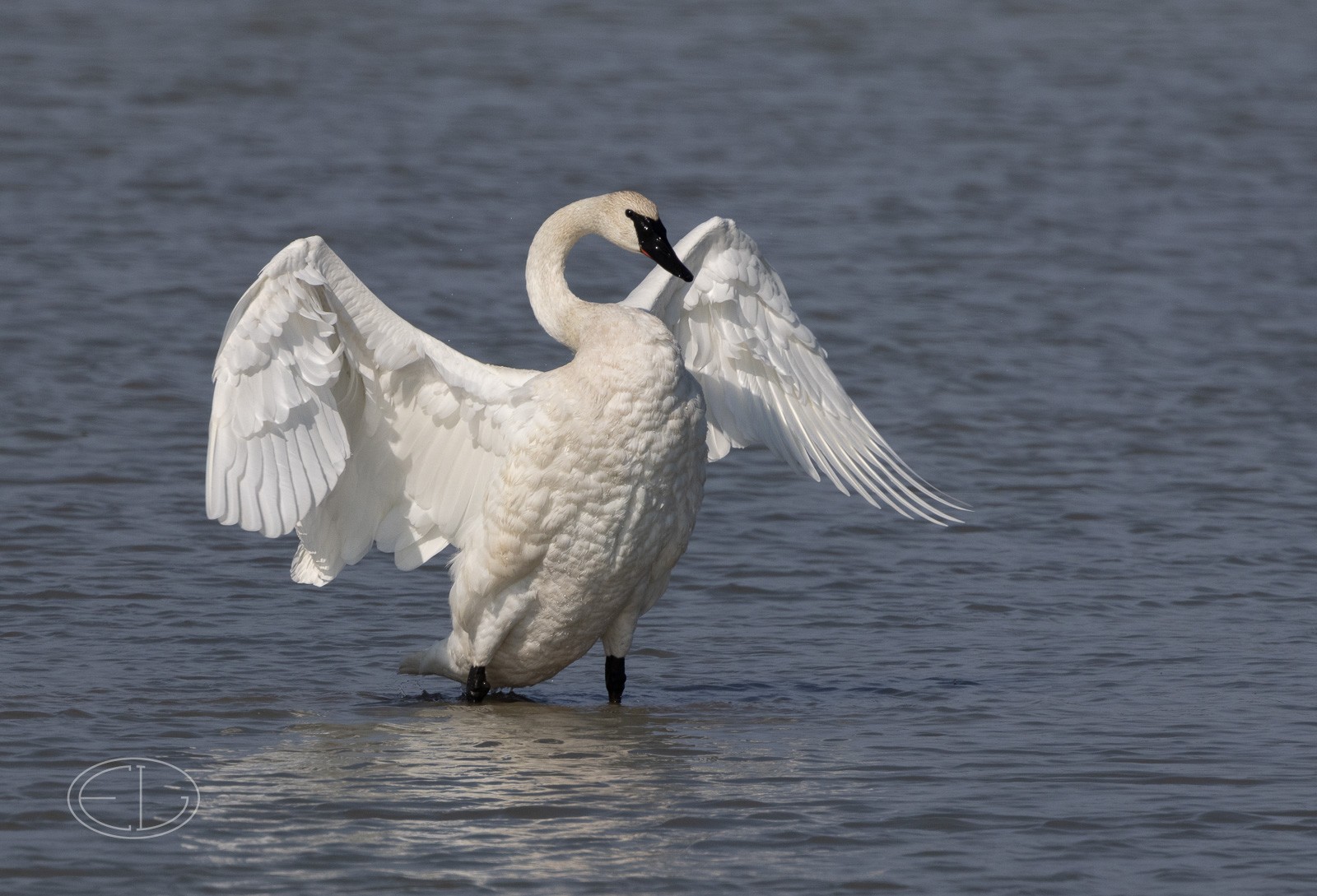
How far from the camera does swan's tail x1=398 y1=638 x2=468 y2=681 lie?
336 inches

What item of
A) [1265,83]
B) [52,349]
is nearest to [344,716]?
[52,349]

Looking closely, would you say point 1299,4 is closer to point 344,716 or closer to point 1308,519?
point 1308,519

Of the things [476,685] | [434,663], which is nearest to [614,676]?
[476,685]

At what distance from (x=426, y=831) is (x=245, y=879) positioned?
2.08 feet

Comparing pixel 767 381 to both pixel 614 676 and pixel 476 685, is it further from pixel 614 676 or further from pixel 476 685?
pixel 476 685

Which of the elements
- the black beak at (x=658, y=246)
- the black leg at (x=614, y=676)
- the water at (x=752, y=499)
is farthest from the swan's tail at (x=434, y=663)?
the black beak at (x=658, y=246)

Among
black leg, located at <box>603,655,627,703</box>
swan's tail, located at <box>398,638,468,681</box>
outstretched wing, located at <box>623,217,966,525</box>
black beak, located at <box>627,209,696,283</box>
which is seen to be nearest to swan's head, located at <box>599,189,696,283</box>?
black beak, located at <box>627,209,696,283</box>

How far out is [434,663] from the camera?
857 centimetres

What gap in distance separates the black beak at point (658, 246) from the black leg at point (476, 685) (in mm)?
1750

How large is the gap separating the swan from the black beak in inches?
0.4

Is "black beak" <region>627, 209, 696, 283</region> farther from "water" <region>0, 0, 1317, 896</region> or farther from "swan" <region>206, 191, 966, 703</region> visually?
"water" <region>0, 0, 1317, 896</region>

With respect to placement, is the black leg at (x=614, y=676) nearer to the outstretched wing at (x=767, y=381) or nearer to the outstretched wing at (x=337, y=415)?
the outstretched wing at (x=337, y=415)

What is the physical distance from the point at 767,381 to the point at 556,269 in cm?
125

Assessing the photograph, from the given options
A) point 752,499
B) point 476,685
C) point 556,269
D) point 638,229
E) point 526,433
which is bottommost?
point 476,685
